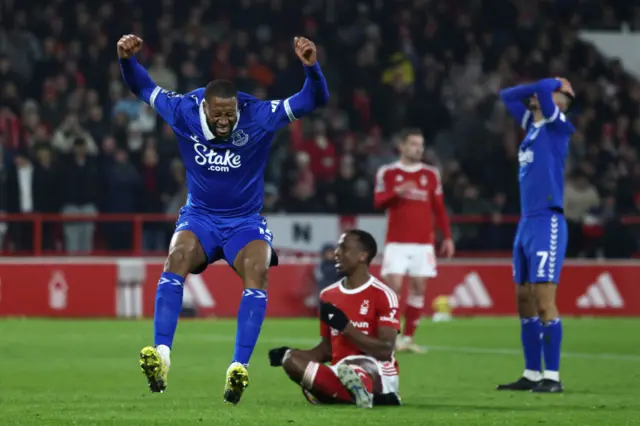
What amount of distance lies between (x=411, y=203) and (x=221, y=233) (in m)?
6.89

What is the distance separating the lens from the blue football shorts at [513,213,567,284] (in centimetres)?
1159

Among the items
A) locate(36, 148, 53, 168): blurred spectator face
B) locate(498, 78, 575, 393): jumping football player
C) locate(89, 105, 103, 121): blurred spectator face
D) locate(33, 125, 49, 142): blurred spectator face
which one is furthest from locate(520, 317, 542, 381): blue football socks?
locate(89, 105, 103, 121): blurred spectator face

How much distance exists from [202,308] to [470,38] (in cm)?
950

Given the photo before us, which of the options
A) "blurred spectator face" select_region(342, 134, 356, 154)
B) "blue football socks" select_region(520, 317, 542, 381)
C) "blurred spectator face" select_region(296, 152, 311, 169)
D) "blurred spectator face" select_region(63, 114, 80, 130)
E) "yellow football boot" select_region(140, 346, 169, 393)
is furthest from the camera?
"blurred spectator face" select_region(342, 134, 356, 154)

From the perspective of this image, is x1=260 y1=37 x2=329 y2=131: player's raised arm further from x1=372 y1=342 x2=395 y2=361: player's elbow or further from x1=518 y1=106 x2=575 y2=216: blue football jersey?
x1=518 y1=106 x2=575 y2=216: blue football jersey

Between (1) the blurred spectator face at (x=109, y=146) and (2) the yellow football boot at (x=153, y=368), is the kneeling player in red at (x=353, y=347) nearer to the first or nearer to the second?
(2) the yellow football boot at (x=153, y=368)

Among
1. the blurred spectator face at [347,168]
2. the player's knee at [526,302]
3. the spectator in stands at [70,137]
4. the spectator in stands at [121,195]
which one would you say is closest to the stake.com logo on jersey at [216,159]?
the player's knee at [526,302]

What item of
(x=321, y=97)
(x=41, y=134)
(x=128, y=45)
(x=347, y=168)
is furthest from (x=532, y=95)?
(x=347, y=168)

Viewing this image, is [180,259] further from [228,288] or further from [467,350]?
[228,288]

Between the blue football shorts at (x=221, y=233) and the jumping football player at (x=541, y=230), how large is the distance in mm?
2985

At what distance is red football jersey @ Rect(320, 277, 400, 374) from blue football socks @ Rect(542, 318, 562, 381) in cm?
193

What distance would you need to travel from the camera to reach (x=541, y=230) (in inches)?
459

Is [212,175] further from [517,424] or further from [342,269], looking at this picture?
[517,424]

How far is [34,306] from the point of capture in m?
21.0
